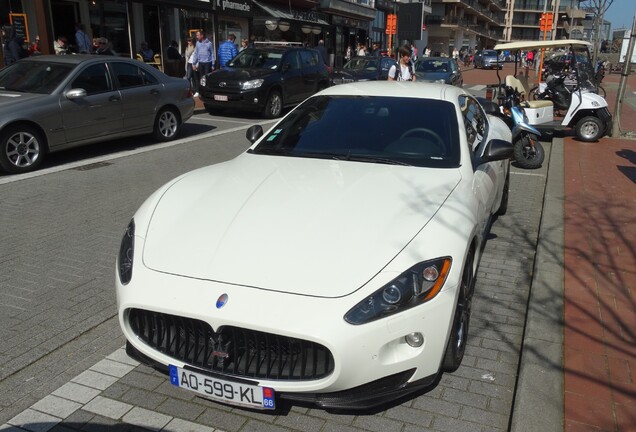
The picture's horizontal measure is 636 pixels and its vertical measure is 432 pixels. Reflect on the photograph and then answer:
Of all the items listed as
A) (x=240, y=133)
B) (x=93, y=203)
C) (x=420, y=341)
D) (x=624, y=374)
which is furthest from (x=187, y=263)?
(x=240, y=133)

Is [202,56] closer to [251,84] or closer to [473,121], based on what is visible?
→ [251,84]

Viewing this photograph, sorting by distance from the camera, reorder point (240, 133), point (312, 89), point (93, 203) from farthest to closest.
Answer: point (312, 89)
point (240, 133)
point (93, 203)

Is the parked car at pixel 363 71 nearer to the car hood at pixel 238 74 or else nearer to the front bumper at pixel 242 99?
the car hood at pixel 238 74

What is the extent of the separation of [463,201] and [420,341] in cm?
108

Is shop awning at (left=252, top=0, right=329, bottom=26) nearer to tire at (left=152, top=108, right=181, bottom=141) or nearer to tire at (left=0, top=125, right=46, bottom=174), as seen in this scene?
tire at (left=152, top=108, right=181, bottom=141)

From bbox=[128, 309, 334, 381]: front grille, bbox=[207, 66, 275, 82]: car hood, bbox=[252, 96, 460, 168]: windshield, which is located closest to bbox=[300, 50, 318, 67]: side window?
bbox=[207, 66, 275, 82]: car hood

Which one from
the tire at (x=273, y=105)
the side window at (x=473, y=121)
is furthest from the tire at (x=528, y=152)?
the tire at (x=273, y=105)

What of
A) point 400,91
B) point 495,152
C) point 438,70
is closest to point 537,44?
point 400,91

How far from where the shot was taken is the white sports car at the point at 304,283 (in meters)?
2.54

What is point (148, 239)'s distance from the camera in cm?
309

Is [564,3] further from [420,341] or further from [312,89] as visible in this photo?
[420,341]

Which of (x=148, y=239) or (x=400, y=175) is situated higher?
(x=400, y=175)

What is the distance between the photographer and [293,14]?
92.7 ft

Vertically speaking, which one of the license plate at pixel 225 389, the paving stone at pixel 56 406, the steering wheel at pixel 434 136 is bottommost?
the paving stone at pixel 56 406
